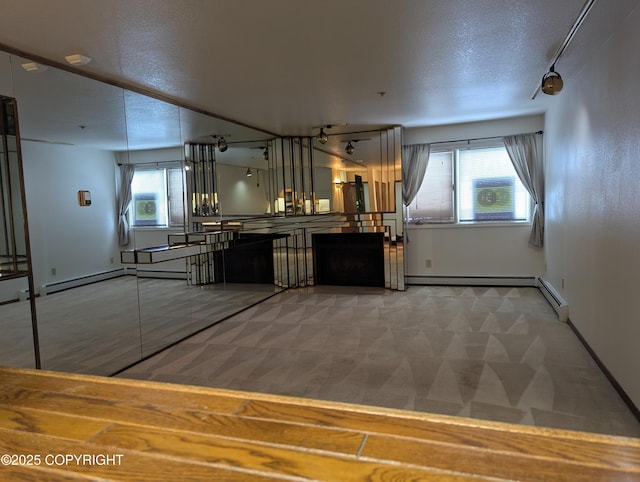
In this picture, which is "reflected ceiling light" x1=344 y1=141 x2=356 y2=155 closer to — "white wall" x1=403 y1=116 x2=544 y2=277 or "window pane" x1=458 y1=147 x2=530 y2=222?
"white wall" x1=403 y1=116 x2=544 y2=277

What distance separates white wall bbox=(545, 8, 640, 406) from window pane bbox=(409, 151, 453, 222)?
2.02 metres

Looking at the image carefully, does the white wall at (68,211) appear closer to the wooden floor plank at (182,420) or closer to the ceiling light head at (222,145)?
the ceiling light head at (222,145)

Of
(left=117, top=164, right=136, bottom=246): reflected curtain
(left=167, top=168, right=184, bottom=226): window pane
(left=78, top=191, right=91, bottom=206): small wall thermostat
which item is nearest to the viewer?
(left=78, top=191, right=91, bottom=206): small wall thermostat

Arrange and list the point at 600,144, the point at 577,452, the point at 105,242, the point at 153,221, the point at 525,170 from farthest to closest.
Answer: the point at 525,170, the point at 153,221, the point at 105,242, the point at 600,144, the point at 577,452

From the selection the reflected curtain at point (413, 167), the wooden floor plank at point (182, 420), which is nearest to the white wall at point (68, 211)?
the wooden floor plank at point (182, 420)

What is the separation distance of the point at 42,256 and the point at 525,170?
602cm

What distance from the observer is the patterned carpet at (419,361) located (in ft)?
9.25

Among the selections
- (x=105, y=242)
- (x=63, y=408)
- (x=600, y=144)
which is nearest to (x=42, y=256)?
(x=105, y=242)

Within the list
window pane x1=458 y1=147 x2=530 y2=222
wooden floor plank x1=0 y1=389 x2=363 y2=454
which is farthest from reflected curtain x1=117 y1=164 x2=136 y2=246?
window pane x1=458 y1=147 x2=530 y2=222

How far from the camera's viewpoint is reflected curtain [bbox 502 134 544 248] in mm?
6141

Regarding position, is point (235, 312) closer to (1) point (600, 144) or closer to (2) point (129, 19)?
(2) point (129, 19)

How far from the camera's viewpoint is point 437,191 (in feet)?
22.3

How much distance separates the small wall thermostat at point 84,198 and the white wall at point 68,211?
1.3 inches

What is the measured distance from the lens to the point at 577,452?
1052 mm
